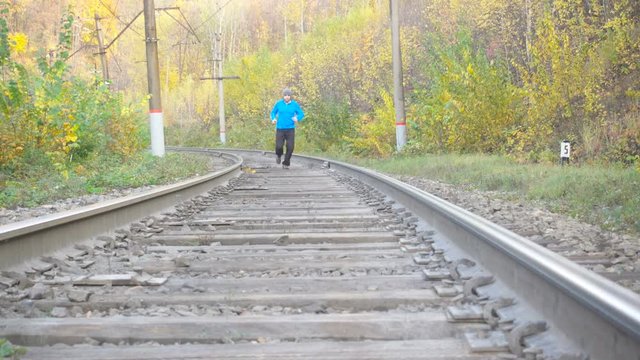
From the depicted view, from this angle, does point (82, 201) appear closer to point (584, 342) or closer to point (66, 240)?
point (66, 240)

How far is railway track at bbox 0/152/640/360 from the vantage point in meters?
2.24

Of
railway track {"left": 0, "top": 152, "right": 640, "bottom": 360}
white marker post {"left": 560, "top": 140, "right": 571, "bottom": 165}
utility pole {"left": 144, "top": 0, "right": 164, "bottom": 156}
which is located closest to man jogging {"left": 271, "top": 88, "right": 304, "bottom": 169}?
utility pole {"left": 144, "top": 0, "right": 164, "bottom": 156}

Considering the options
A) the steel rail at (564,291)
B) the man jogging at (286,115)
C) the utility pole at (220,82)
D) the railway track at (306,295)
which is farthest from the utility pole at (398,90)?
the utility pole at (220,82)

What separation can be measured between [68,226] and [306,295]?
213 centimetres

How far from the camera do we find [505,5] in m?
19.0

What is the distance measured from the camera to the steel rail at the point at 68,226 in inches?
139

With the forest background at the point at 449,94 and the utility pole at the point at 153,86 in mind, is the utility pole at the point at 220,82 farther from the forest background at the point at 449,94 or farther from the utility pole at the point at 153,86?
the utility pole at the point at 153,86

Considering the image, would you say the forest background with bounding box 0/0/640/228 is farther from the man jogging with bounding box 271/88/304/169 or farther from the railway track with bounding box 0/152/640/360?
the railway track with bounding box 0/152/640/360

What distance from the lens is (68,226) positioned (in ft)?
14.2

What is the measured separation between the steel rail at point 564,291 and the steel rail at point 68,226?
8.47 feet

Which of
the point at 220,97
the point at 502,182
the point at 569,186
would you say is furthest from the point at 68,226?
the point at 220,97

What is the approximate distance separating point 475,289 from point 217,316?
47.8 inches

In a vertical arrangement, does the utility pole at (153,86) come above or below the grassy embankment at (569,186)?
above

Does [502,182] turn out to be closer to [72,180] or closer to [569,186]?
[569,186]
